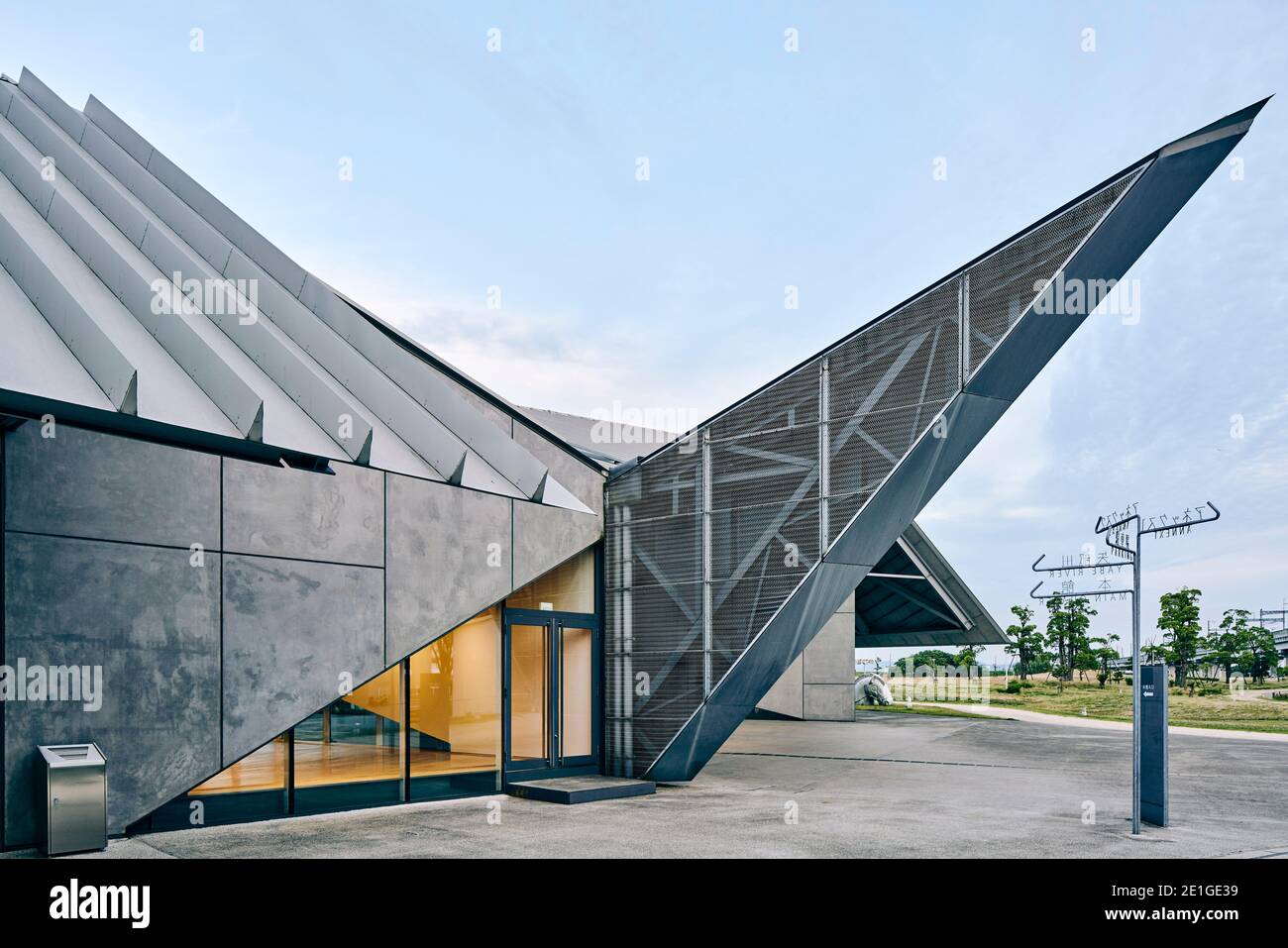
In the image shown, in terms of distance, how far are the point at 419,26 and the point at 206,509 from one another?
1099 cm

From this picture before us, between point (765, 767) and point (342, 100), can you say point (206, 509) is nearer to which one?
point (342, 100)

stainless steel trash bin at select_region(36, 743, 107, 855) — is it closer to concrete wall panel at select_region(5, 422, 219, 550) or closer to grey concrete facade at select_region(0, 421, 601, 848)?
grey concrete facade at select_region(0, 421, 601, 848)

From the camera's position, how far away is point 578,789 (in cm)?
1391

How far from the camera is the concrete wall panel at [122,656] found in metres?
9.06

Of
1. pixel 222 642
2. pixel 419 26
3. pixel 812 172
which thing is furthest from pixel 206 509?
pixel 812 172

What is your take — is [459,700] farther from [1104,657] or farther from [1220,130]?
[1104,657]

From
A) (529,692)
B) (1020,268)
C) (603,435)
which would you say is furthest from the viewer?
(603,435)

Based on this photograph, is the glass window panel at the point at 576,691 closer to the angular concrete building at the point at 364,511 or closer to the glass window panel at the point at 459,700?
the angular concrete building at the point at 364,511

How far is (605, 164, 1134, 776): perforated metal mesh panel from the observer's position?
41.7ft

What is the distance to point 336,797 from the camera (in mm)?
12289

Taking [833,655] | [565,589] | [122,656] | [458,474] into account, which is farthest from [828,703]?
[122,656]

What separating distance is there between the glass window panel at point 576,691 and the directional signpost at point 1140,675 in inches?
298

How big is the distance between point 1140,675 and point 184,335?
41.2 feet

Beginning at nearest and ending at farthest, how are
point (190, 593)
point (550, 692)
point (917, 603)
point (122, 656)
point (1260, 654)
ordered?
point (122, 656) < point (190, 593) < point (550, 692) < point (917, 603) < point (1260, 654)
